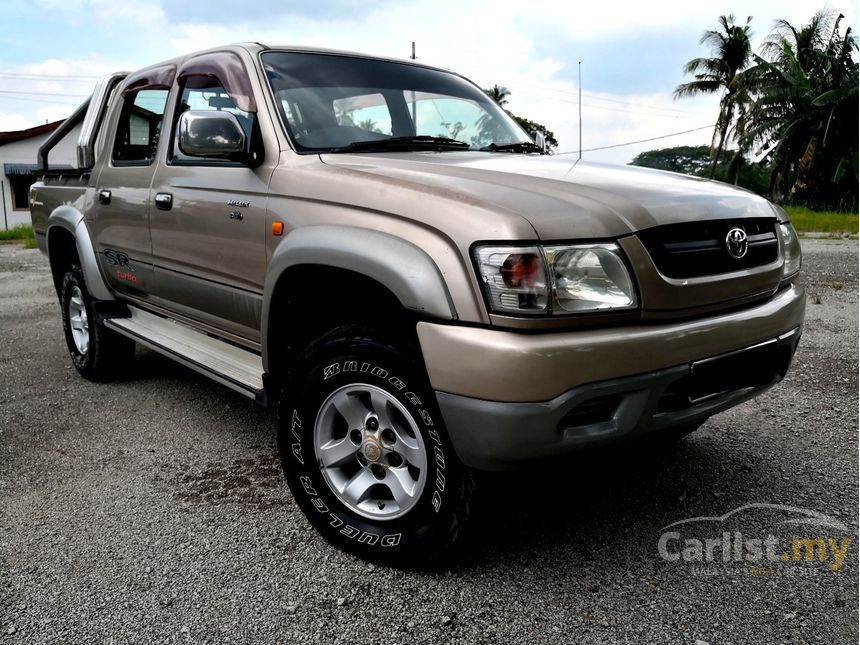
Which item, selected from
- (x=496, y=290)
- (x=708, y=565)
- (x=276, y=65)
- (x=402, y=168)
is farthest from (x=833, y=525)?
(x=276, y=65)

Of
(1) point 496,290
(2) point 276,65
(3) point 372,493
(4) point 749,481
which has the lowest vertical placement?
(4) point 749,481

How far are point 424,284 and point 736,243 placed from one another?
1.08m

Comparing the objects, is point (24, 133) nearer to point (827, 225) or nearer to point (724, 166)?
point (827, 225)

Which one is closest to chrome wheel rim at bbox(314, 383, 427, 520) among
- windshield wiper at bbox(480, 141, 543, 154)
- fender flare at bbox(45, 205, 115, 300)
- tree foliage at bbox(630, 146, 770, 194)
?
windshield wiper at bbox(480, 141, 543, 154)

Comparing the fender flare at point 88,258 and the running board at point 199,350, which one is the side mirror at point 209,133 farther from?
the fender flare at point 88,258

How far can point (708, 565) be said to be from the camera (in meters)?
2.43

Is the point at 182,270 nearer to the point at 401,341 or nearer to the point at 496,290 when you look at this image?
the point at 401,341

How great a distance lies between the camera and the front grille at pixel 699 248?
217cm

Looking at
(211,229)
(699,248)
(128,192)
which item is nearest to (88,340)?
(128,192)

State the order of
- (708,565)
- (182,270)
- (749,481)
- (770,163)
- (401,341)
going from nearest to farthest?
(401,341), (708,565), (749,481), (182,270), (770,163)

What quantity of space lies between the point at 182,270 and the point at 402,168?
149 centimetres

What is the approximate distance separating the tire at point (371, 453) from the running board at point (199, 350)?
0.40 metres

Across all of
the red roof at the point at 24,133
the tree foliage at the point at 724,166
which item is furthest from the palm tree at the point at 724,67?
the red roof at the point at 24,133

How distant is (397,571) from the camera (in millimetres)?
2424
